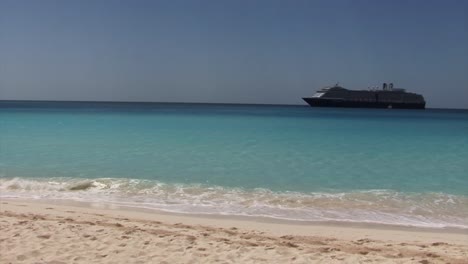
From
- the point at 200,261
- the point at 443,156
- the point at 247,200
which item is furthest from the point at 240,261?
the point at 443,156

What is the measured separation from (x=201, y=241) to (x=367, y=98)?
113117mm

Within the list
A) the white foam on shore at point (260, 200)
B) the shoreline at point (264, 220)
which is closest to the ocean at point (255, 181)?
the white foam on shore at point (260, 200)

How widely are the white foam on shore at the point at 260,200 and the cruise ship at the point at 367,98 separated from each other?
103 metres

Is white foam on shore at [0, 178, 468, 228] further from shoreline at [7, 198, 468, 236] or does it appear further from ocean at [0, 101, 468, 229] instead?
shoreline at [7, 198, 468, 236]

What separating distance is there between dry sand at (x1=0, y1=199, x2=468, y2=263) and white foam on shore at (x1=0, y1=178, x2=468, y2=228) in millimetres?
704

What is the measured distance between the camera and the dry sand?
5.50 meters

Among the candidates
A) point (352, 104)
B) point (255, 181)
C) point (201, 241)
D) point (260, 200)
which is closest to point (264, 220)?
point (260, 200)

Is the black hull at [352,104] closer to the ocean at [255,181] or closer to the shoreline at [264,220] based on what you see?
the ocean at [255,181]

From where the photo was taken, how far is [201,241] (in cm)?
617

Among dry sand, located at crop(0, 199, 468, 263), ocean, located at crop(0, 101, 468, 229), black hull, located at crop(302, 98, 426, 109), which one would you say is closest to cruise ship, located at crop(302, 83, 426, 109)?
black hull, located at crop(302, 98, 426, 109)

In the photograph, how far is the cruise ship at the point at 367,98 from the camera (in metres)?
111

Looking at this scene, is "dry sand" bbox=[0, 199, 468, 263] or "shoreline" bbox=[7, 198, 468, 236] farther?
"shoreline" bbox=[7, 198, 468, 236]

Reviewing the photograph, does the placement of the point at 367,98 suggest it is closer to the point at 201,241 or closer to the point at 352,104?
the point at 352,104

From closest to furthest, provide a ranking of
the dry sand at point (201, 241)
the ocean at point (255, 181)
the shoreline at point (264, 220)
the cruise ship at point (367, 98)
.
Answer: the dry sand at point (201, 241) < the shoreline at point (264, 220) < the ocean at point (255, 181) < the cruise ship at point (367, 98)
